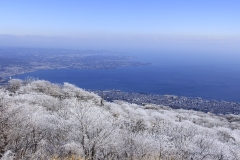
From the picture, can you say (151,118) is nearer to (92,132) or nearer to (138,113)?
(138,113)

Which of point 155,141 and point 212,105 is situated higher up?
point 155,141

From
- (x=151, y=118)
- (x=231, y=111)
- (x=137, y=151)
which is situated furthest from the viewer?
(x=231, y=111)

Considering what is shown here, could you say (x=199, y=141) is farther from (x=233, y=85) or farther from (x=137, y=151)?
(x=233, y=85)

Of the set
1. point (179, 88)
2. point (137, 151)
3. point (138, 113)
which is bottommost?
point (179, 88)

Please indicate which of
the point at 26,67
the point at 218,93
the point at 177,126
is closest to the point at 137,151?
the point at 177,126

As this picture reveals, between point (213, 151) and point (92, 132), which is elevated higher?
point (92, 132)

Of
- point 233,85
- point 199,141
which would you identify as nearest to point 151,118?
point 199,141

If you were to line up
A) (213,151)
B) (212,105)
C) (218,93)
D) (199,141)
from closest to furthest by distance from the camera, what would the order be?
(213,151), (199,141), (212,105), (218,93)

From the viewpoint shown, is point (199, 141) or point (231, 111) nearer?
point (199, 141)

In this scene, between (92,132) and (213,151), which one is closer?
(92,132)
